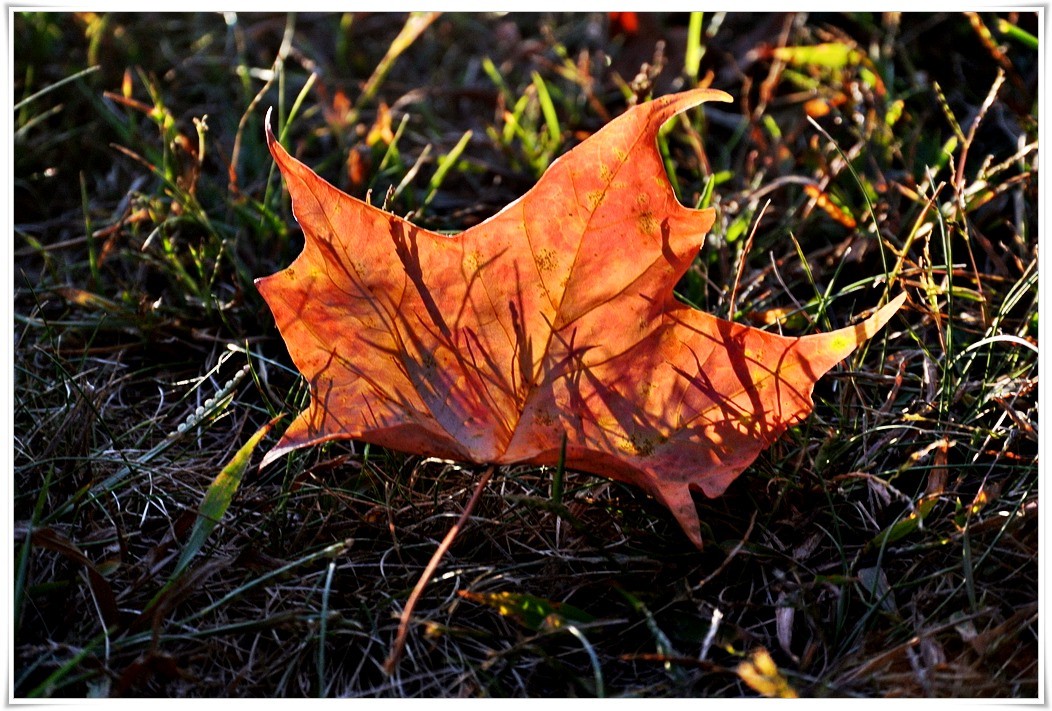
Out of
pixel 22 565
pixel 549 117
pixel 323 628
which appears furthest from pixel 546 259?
pixel 549 117

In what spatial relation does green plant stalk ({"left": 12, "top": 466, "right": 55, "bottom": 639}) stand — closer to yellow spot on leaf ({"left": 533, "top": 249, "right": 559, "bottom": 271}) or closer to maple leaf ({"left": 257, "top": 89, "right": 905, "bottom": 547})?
maple leaf ({"left": 257, "top": 89, "right": 905, "bottom": 547})

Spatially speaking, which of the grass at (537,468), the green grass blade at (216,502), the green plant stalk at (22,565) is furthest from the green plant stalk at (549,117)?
the green plant stalk at (22,565)

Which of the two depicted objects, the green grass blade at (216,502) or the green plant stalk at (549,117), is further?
the green plant stalk at (549,117)

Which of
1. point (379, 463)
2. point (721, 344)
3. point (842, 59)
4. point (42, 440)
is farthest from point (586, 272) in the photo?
point (842, 59)

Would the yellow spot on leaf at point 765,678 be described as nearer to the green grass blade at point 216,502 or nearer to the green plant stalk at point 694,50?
the green grass blade at point 216,502

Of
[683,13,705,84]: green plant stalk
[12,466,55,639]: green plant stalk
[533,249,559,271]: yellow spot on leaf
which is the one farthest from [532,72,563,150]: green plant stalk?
[12,466,55,639]: green plant stalk

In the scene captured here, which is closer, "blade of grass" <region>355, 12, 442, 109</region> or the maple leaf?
the maple leaf
